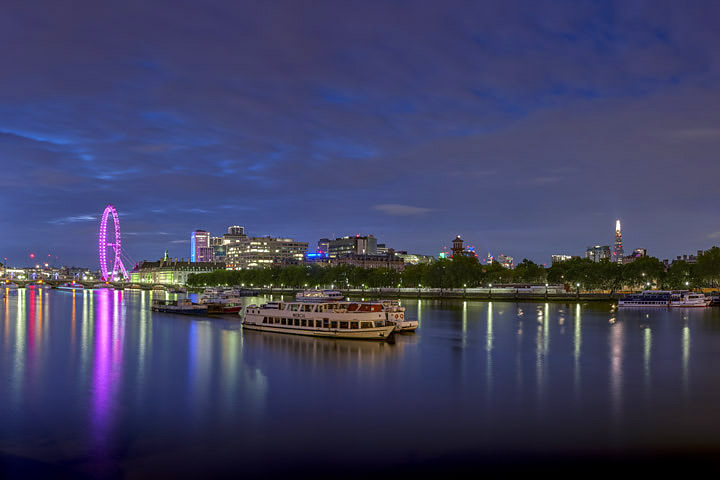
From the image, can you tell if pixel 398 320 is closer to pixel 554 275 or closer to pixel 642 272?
pixel 642 272

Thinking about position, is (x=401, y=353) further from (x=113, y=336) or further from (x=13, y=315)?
(x=13, y=315)

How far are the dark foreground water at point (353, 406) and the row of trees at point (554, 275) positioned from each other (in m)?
81.6

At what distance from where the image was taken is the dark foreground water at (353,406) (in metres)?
18.8

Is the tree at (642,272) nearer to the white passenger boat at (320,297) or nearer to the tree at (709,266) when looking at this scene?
the tree at (709,266)

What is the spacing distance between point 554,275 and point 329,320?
103 meters

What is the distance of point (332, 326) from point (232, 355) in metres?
9.38

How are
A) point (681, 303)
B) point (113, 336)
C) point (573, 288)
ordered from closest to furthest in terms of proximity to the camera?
point (113, 336), point (681, 303), point (573, 288)

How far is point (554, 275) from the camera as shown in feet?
456

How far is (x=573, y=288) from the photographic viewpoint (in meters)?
135

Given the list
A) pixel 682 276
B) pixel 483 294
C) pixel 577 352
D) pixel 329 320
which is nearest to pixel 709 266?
pixel 682 276

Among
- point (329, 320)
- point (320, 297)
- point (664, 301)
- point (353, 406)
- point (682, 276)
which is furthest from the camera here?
point (682, 276)

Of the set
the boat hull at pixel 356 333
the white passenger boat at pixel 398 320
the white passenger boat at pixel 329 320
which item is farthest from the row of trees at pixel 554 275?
the boat hull at pixel 356 333

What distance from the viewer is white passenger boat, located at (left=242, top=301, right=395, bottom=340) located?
46281 mm

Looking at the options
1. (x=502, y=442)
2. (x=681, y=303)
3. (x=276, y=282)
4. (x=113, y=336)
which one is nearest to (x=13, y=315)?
(x=113, y=336)
